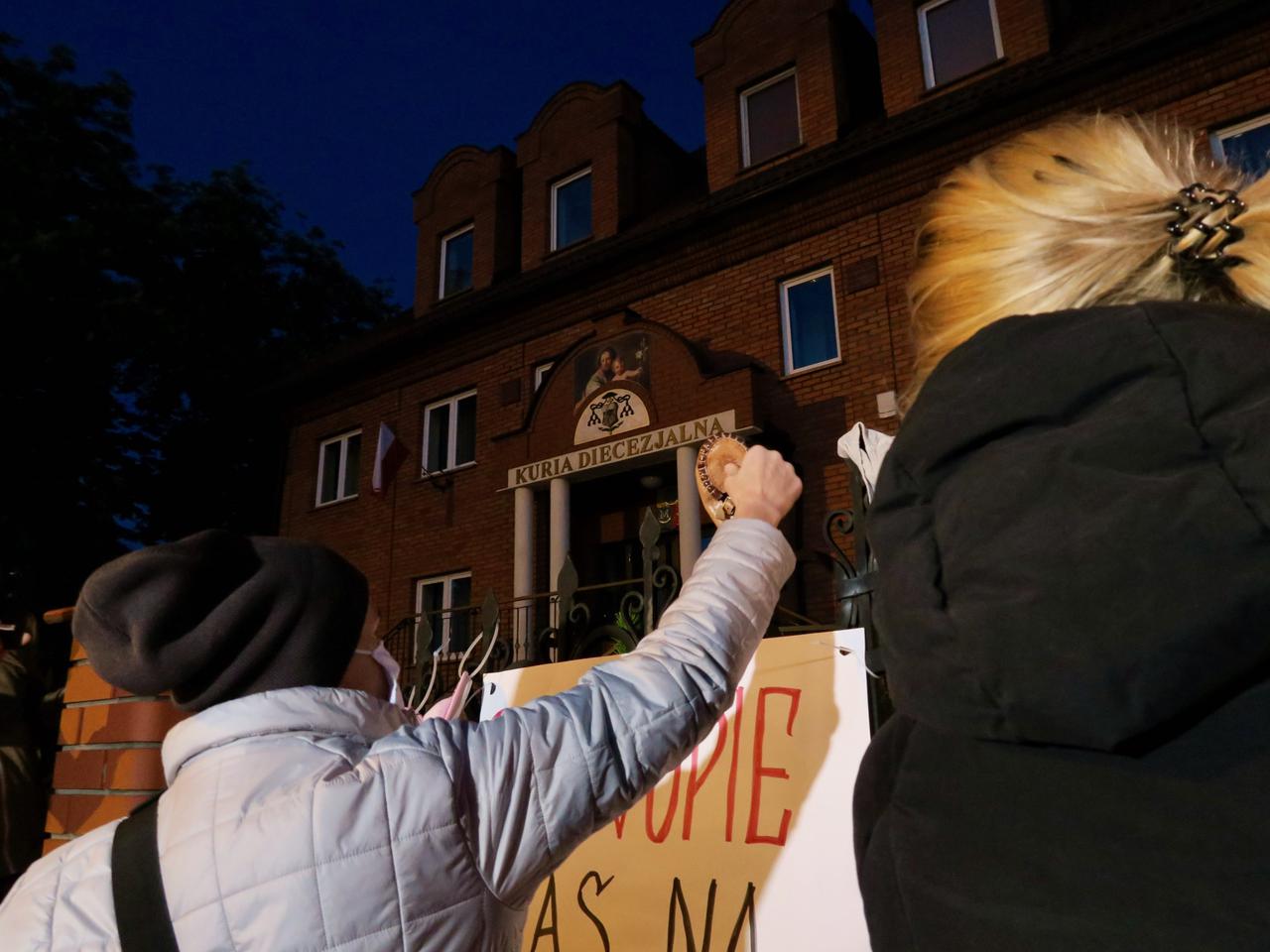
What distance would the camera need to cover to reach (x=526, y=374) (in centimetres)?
1280

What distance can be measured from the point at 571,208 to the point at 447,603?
652cm

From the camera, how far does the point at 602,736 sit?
4.33 feet

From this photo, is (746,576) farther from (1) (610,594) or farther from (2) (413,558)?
(2) (413,558)

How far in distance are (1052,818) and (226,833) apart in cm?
105

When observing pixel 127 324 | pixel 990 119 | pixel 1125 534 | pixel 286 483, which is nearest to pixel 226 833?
pixel 1125 534

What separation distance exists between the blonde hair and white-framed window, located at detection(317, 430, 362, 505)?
47.3 feet

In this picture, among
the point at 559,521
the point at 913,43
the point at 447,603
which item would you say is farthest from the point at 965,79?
the point at 447,603

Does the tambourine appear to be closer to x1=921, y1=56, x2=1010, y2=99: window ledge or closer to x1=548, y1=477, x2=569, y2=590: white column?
x1=548, y1=477, x2=569, y2=590: white column

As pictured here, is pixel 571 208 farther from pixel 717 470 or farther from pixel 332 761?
pixel 332 761

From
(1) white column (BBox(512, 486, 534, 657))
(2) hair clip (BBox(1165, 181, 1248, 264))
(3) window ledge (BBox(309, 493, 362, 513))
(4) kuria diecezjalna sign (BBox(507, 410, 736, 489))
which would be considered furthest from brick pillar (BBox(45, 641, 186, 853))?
(3) window ledge (BBox(309, 493, 362, 513))

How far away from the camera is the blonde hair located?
0.95 metres

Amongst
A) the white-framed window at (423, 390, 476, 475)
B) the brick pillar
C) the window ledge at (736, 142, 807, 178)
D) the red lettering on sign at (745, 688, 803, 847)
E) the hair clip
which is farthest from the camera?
the white-framed window at (423, 390, 476, 475)

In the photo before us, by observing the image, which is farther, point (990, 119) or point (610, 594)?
point (610, 594)

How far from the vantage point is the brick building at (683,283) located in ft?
30.7
